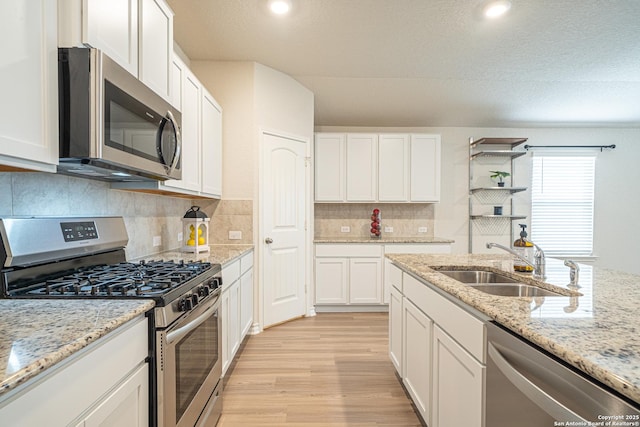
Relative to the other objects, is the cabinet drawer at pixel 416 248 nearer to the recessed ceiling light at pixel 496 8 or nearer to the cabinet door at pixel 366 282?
the cabinet door at pixel 366 282

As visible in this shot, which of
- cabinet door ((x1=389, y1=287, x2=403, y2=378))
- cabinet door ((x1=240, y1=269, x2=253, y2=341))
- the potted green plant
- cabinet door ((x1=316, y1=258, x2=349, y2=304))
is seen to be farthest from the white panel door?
the potted green plant

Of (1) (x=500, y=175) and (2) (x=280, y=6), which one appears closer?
(2) (x=280, y=6)

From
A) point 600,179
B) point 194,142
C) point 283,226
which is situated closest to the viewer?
point 194,142

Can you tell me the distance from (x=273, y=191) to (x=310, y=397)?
1.93 metres

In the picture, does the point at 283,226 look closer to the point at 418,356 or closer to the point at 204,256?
the point at 204,256

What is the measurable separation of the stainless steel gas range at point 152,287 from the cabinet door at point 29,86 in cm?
43

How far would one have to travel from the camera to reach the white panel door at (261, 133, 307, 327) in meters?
3.20

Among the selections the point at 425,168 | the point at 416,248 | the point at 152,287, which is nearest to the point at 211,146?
the point at 152,287

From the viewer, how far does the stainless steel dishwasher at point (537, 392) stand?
64 cm

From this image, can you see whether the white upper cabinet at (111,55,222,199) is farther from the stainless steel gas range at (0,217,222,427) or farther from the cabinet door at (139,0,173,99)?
the stainless steel gas range at (0,217,222,427)

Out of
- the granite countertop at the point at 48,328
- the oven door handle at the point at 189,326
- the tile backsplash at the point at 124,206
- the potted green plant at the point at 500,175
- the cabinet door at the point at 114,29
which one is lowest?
the oven door handle at the point at 189,326

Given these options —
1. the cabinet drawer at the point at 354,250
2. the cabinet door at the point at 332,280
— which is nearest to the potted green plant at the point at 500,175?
the cabinet drawer at the point at 354,250

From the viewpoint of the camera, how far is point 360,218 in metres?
4.56

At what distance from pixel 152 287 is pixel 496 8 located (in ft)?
9.11
